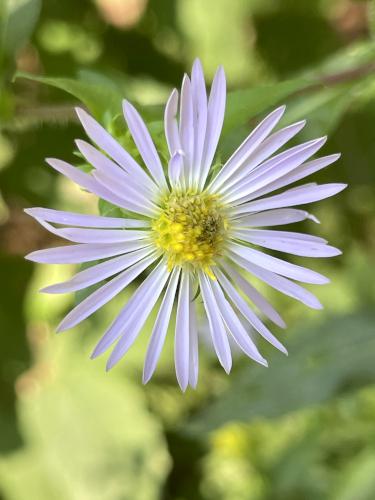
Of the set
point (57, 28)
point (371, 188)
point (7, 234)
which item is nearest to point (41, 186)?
point (7, 234)

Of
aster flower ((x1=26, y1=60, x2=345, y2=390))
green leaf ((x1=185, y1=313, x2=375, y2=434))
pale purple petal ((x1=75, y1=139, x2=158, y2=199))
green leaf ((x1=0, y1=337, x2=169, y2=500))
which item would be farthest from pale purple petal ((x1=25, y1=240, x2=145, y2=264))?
green leaf ((x1=0, y1=337, x2=169, y2=500))

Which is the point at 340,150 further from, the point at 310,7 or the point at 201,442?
the point at 201,442

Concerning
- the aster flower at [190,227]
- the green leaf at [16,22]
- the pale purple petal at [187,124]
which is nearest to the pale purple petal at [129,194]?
the aster flower at [190,227]

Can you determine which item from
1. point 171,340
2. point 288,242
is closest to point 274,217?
point 288,242

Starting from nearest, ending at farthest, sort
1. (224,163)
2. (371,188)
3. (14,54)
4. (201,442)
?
(224,163), (14,54), (371,188), (201,442)

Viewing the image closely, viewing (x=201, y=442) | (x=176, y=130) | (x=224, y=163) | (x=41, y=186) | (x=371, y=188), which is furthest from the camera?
(x=201, y=442)

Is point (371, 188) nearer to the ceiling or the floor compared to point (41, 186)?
nearer to the floor

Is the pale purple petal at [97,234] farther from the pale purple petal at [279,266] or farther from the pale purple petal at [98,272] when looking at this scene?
the pale purple petal at [279,266]
